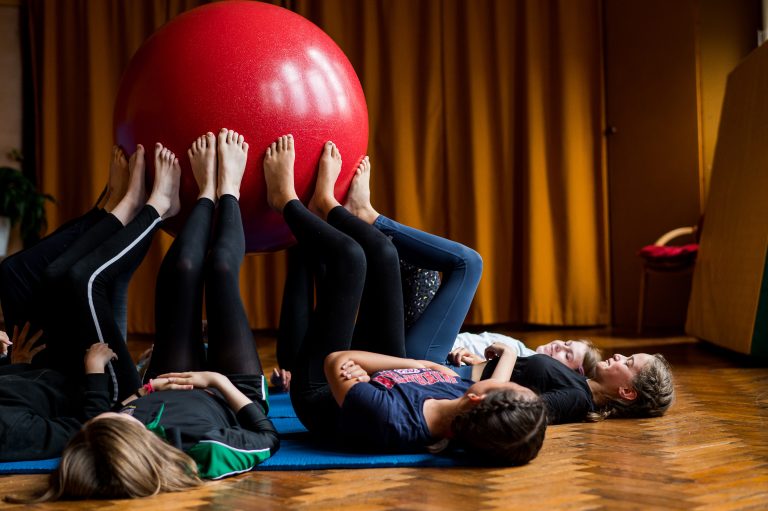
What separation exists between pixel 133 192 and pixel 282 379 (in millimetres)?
904

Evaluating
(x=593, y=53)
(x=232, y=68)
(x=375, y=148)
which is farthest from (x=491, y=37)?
(x=232, y=68)

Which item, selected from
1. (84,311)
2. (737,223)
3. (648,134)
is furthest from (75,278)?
(648,134)

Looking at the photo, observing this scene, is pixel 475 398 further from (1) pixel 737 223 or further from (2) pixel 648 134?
(2) pixel 648 134

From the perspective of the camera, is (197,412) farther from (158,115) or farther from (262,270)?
(262,270)

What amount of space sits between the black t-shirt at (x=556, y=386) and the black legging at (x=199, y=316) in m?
0.68

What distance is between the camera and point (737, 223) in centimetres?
377

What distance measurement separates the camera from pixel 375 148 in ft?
17.7

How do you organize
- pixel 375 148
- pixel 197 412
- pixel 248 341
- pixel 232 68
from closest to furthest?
pixel 197 412 < pixel 248 341 < pixel 232 68 < pixel 375 148

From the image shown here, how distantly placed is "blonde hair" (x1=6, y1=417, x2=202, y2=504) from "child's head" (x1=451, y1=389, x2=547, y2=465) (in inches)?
23.9

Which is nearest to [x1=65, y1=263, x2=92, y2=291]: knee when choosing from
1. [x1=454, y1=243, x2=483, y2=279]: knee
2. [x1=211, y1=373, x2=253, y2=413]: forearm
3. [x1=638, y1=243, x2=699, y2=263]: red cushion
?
[x1=211, y1=373, x2=253, y2=413]: forearm

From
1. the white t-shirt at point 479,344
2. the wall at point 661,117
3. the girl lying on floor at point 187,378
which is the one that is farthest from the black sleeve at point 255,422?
the wall at point 661,117

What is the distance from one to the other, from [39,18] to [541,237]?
3600 millimetres

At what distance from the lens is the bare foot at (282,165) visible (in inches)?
83.0

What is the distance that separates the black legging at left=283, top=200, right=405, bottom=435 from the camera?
6.24ft
